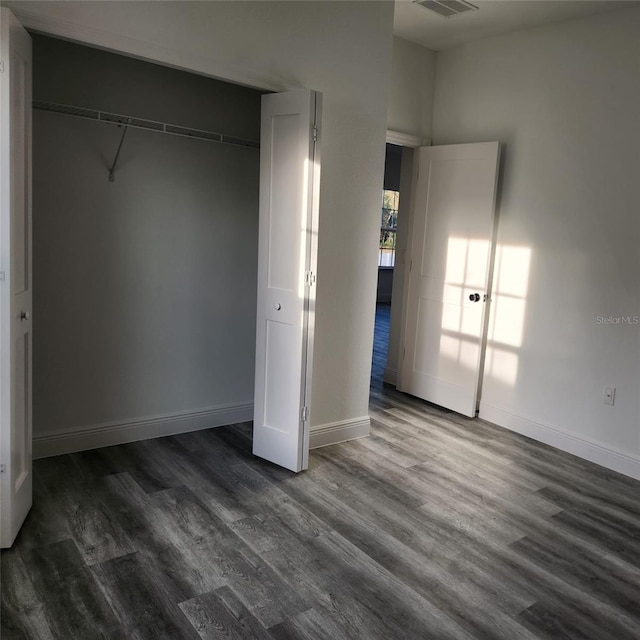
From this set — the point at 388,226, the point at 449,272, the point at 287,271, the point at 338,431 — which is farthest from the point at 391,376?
the point at 388,226

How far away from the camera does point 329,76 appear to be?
136 inches

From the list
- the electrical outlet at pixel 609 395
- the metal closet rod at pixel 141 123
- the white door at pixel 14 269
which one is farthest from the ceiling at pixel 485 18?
the white door at pixel 14 269

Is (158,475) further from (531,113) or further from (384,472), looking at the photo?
(531,113)

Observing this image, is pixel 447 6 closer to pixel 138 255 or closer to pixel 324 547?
pixel 138 255

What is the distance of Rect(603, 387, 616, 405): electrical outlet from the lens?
3.74 m

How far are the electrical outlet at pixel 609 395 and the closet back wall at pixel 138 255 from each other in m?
2.40

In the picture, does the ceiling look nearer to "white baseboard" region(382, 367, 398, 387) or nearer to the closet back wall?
the closet back wall

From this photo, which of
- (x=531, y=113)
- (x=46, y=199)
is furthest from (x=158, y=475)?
(x=531, y=113)

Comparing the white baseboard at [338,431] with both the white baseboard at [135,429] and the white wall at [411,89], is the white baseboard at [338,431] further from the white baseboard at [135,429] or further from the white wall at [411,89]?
the white wall at [411,89]

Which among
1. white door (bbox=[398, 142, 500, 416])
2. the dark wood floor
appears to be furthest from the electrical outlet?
white door (bbox=[398, 142, 500, 416])

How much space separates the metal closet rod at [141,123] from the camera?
3.20 m

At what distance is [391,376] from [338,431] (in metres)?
1.56

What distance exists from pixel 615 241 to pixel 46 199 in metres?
3.43

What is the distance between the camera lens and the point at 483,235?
14.4 feet
